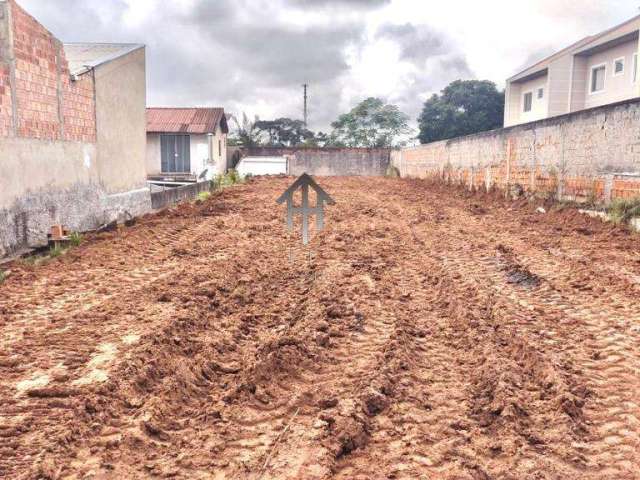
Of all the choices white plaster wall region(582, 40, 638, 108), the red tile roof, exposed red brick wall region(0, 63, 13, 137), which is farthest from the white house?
exposed red brick wall region(0, 63, 13, 137)

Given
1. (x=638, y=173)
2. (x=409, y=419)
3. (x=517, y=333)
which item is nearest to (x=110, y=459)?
(x=409, y=419)

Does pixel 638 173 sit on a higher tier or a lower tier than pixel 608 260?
higher

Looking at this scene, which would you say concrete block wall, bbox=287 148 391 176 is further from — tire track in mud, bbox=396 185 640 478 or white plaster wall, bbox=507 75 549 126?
tire track in mud, bbox=396 185 640 478

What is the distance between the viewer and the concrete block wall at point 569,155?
32.7 feet

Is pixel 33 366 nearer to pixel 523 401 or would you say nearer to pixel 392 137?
pixel 523 401

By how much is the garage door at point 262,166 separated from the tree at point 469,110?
13.1m

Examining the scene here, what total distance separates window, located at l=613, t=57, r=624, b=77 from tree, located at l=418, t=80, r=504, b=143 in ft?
55.3

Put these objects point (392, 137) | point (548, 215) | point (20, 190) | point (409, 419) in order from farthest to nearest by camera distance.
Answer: point (392, 137) → point (548, 215) → point (20, 190) → point (409, 419)

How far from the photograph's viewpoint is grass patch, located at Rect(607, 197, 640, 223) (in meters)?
9.20

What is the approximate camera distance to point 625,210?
30.9 feet

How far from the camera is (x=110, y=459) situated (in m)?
2.82

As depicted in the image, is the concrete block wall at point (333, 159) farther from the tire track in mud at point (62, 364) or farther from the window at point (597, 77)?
the tire track in mud at point (62, 364)

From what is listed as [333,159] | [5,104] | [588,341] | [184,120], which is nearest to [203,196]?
[5,104]

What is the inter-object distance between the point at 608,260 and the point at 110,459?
22.2 ft
